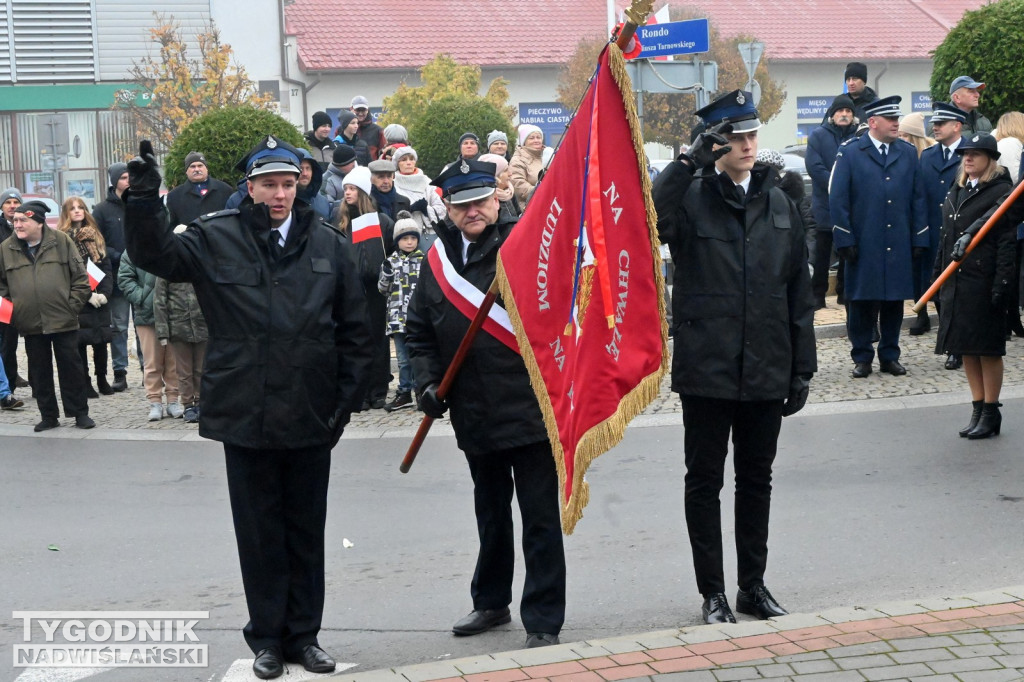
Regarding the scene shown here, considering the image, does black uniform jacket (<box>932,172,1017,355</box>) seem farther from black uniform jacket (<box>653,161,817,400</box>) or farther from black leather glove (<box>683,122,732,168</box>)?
black leather glove (<box>683,122,732,168</box>)

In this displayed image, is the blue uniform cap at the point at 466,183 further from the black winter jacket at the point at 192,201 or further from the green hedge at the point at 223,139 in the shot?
the green hedge at the point at 223,139

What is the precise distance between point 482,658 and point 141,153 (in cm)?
218

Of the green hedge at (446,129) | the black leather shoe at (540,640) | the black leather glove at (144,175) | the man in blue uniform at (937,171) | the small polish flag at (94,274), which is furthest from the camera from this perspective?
the green hedge at (446,129)

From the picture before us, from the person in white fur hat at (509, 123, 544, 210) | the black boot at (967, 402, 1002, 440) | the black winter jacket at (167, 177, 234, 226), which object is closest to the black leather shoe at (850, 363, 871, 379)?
the black boot at (967, 402, 1002, 440)

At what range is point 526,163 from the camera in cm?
1340

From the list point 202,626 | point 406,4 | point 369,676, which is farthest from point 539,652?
point 406,4

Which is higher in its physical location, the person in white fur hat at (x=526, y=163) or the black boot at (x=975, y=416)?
the person in white fur hat at (x=526, y=163)

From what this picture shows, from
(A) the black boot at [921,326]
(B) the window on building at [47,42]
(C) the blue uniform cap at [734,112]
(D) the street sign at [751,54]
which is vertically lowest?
(A) the black boot at [921,326]

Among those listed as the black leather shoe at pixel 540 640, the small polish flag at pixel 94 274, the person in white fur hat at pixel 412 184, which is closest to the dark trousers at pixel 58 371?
the small polish flag at pixel 94 274

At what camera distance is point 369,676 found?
193 inches

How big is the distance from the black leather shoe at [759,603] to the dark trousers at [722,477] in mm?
30

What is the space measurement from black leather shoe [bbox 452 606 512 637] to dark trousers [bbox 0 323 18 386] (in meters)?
9.15

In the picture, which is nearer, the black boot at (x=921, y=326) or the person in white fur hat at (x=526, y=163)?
the person in white fur hat at (x=526, y=163)

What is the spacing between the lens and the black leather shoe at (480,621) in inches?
227
